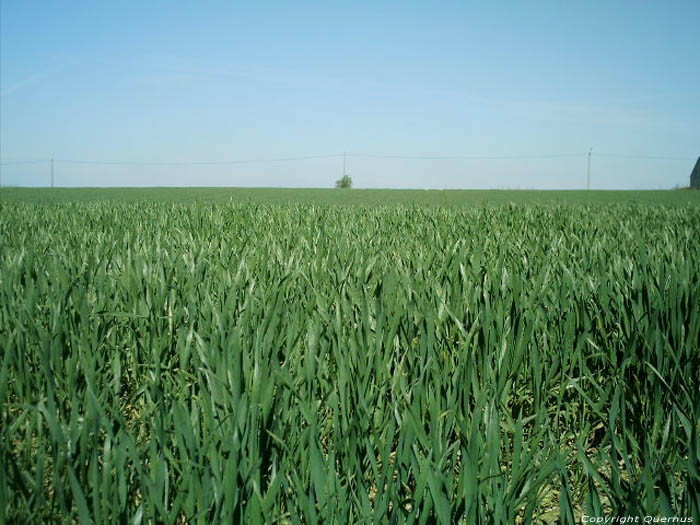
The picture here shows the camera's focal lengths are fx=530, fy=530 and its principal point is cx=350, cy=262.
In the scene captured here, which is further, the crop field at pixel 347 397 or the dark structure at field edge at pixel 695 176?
the dark structure at field edge at pixel 695 176

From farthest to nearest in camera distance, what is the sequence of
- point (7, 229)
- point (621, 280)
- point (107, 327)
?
point (7, 229), point (621, 280), point (107, 327)

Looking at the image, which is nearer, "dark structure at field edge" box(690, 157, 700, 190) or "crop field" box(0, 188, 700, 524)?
"crop field" box(0, 188, 700, 524)

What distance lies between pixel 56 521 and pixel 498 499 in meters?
0.86

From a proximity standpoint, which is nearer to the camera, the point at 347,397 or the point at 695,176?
the point at 347,397

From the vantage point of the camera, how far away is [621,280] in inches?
93.7

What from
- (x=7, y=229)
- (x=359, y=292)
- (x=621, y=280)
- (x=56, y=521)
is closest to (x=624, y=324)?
(x=621, y=280)

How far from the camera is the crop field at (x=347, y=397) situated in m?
1.00

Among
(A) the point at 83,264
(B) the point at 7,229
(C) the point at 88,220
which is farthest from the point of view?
(C) the point at 88,220

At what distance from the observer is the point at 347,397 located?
1309 millimetres

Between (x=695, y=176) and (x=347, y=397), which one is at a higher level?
(x=695, y=176)

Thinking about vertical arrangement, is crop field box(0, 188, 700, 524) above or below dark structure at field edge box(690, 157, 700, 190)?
below

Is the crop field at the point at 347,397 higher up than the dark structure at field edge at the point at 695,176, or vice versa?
the dark structure at field edge at the point at 695,176

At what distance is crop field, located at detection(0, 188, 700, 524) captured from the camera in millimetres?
998

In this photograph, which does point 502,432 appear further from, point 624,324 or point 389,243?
point 389,243
